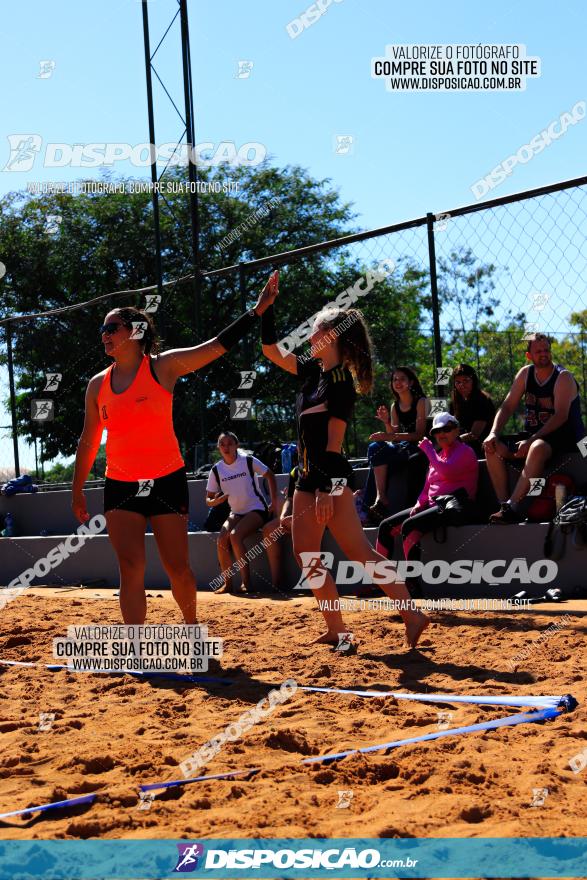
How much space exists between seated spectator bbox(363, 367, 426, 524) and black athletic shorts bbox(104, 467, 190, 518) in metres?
3.63

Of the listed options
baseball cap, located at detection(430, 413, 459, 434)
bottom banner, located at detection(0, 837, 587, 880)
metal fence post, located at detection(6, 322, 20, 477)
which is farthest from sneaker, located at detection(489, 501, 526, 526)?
metal fence post, located at detection(6, 322, 20, 477)

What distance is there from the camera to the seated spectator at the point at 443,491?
8.11 m

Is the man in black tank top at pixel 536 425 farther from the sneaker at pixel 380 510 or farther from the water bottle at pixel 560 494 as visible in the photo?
the sneaker at pixel 380 510

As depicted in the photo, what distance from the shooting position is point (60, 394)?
1568cm

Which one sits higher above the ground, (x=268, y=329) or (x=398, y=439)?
(x=268, y=329)

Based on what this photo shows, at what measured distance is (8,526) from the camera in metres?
13.6

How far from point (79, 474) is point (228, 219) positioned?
83.1ft

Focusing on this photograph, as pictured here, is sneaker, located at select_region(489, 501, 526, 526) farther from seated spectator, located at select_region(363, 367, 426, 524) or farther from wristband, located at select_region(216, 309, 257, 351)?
wristband, located at select_region(216, 309, 257, 351)

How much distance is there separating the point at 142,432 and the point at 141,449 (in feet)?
0.32

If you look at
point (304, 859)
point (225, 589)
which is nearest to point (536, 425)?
point (225, 589)

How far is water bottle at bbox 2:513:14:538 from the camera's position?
13609 millimetres

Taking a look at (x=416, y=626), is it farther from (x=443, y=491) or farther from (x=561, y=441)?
(x=561, y=441)

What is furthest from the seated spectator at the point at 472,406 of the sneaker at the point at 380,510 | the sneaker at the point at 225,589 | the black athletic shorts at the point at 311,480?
the black athletic shorts at the point at 311,480

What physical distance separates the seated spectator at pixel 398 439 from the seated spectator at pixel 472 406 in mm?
331
